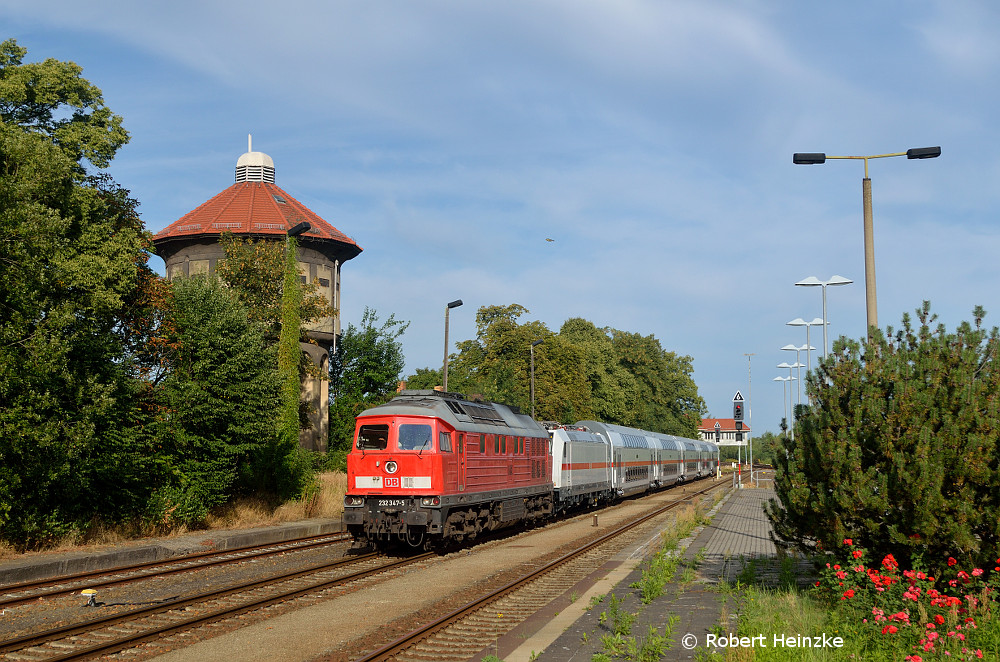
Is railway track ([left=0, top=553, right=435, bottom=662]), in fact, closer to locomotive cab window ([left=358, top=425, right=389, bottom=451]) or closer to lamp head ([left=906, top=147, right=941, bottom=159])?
locomotive cab window ([left=358, top=425, right=389, bottom=451])

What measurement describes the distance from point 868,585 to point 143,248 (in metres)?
21.4

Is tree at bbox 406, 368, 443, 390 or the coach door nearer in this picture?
the coach door

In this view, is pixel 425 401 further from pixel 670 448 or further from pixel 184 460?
pixel 670 448

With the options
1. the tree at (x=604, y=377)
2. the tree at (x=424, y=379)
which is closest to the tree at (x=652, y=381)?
the tree at (x=604, y=377)

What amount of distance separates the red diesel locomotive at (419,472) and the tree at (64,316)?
19.2 ft

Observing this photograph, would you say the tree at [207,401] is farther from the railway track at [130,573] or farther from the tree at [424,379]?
the tree at [424,379]

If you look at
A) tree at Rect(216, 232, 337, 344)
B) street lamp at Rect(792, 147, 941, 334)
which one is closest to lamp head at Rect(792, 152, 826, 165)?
street lamp at Rect(792, 147, 941, 334)

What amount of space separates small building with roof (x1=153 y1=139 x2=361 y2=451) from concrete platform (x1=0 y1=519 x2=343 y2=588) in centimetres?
2385

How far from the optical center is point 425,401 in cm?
2095

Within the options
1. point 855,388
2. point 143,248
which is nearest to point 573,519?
point 143,248

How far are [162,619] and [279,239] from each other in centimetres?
4083

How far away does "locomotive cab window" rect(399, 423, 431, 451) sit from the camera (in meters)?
19.7

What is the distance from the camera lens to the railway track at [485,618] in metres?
10.2

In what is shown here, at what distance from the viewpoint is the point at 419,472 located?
19.4m
